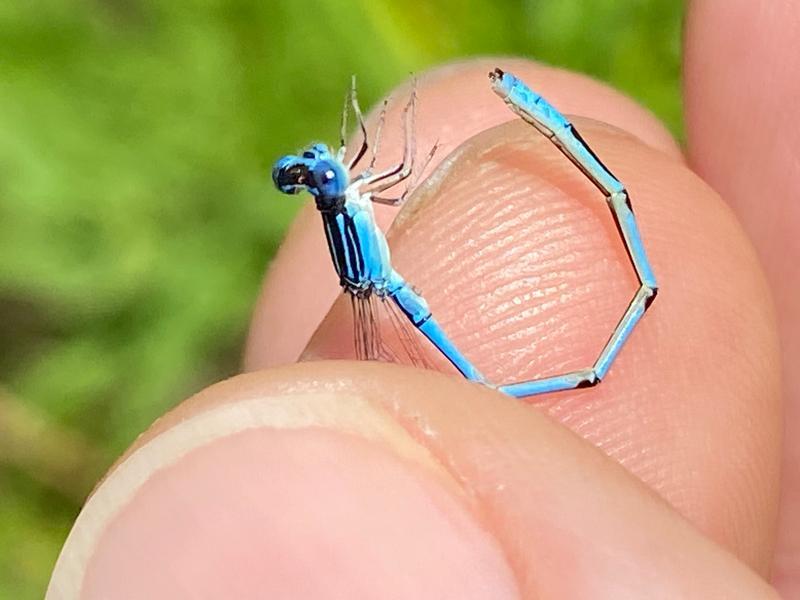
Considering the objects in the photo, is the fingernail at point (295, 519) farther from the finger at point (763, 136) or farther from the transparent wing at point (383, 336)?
the finger at point (763, 136)

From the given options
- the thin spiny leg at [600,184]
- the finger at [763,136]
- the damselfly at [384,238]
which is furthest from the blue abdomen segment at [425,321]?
the finger at [763,136]

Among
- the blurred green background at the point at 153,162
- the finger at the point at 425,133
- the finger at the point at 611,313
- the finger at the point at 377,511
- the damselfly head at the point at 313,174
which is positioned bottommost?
the finger at the point at 377,511

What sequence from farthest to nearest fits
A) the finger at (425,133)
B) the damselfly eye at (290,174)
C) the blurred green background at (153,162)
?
the blurred green background at (153,162) → the finger at (425,133) → the damselfly eye at (290,174)

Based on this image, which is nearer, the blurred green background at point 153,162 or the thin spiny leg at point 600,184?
the thin spiny leg at point 600,184

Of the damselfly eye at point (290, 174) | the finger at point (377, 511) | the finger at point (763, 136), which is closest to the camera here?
the finger at point (377, 511)

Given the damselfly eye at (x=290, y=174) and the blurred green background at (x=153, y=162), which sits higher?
the blurred green background at (x=153, y=162)

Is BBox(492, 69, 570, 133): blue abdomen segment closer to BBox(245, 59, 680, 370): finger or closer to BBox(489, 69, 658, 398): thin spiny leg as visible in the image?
BBox(489, 69, 658, 398): thin spiny leg
